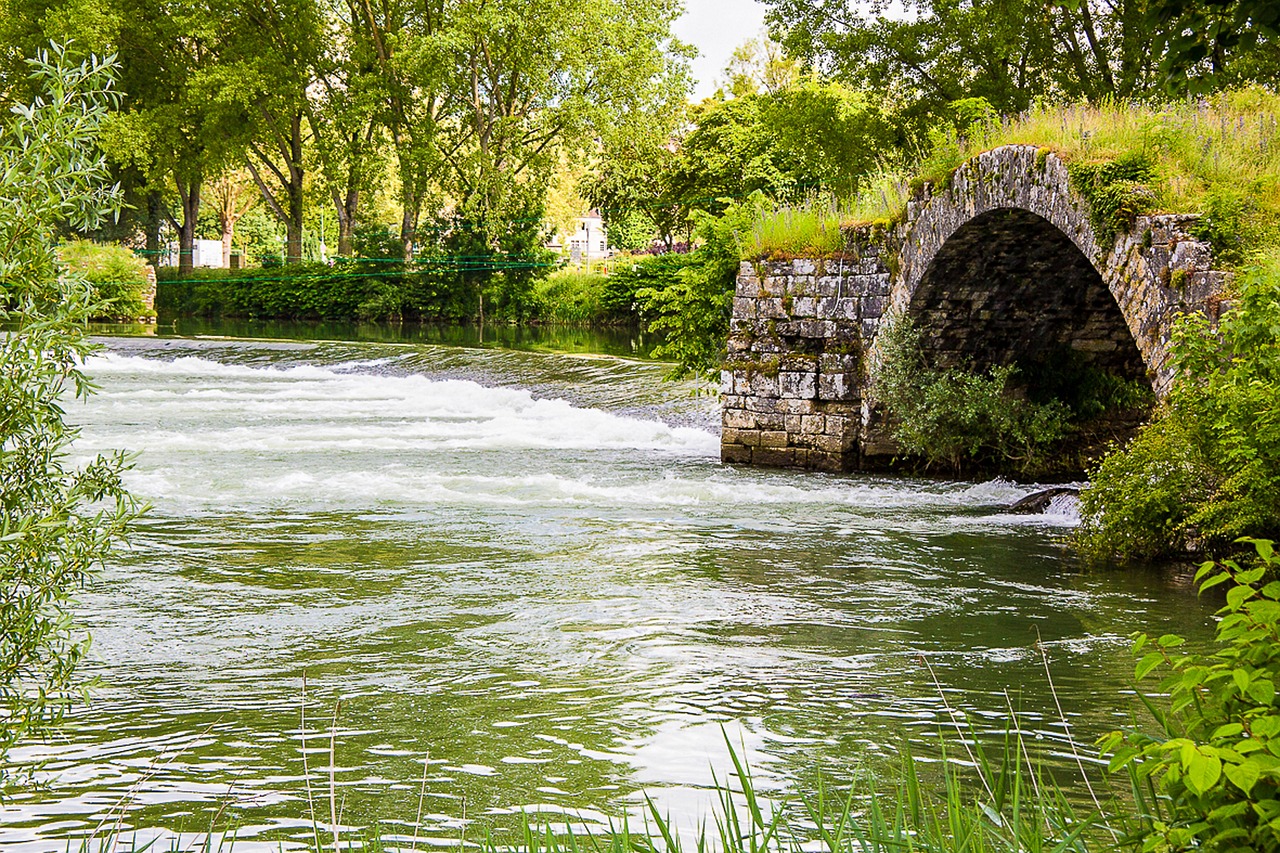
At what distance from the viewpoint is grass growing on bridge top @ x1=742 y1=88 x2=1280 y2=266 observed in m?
8.55

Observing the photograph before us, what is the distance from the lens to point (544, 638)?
654 centimetres

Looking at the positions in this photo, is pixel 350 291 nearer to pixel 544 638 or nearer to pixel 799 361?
pixel 799 361

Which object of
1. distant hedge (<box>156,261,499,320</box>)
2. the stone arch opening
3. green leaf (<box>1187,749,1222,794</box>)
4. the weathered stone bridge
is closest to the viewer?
green leaf (<box>1187,749,1222,794</box>)

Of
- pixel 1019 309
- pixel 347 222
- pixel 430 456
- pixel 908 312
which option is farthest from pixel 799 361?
pixel 347 222

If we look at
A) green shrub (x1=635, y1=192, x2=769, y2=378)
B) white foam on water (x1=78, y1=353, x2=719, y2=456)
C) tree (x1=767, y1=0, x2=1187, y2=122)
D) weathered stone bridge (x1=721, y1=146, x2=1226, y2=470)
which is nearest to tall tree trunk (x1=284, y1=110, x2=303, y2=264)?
tree (x1=767, y1=0, x2=1187, y2=122)

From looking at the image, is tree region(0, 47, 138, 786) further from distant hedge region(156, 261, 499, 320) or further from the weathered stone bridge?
distant hedge region(156, 261, 499, 320)

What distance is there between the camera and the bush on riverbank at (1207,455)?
7.03 m

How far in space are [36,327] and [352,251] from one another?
39.8 metres

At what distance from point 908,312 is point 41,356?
10.2 metres

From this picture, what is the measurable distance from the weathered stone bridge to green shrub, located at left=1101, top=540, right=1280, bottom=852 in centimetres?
880

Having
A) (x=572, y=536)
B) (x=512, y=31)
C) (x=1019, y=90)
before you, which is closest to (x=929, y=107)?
(x=1019, y=90)

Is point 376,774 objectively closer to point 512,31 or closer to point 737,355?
point 737,355

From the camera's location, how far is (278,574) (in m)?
8.05

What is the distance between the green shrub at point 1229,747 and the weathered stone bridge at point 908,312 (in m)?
8.80
